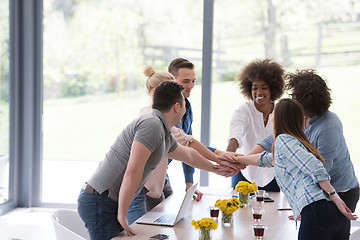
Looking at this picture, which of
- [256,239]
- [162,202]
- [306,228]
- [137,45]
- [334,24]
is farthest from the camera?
[137,45]

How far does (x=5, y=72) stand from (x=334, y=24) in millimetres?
3551

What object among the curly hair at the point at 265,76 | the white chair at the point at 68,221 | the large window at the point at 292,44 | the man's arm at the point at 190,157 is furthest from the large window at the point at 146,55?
the white chair at the point at 68,221

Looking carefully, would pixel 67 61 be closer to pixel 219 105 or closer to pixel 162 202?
pixel 219 105

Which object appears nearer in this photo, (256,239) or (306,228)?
(306,228)

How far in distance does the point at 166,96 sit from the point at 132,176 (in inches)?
19.4

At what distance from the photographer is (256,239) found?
2.41 metres

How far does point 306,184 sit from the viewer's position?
228cm

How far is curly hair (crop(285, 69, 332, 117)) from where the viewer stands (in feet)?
9.78

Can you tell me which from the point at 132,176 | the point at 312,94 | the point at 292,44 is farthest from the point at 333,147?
the point at 292,44

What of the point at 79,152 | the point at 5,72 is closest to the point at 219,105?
the point at 79,152

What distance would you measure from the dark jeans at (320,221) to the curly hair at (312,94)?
2.86 feet

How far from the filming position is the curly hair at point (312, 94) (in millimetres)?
2982

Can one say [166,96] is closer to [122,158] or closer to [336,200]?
[122,158]

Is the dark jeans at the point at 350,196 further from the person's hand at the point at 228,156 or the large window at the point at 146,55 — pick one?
the large window at the point at 146,55
